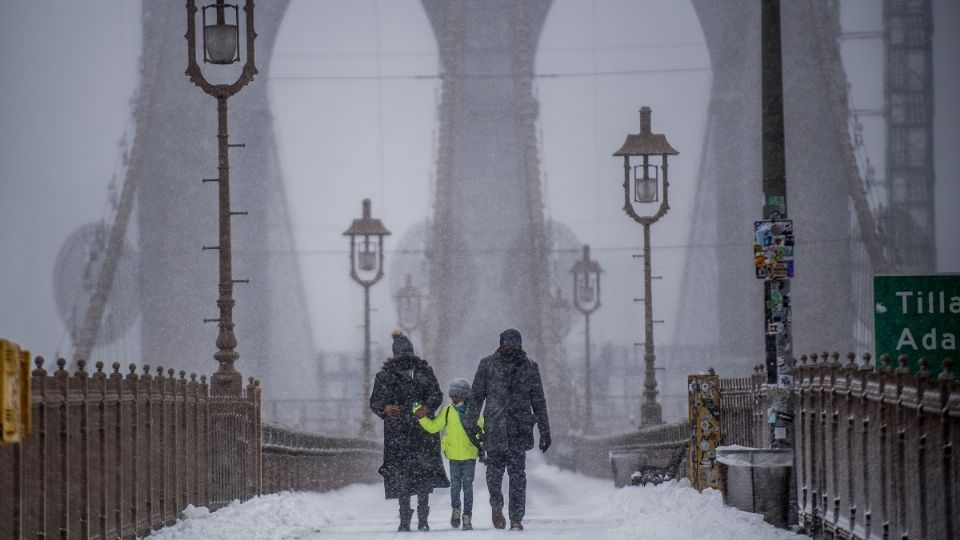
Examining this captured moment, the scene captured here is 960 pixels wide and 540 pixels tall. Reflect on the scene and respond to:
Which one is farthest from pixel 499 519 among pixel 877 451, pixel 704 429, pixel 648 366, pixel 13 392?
pixel 648 366

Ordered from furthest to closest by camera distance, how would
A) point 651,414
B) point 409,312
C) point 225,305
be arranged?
point 409,312
point 651,414
point 225,305

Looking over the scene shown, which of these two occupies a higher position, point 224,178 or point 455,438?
point 224,178

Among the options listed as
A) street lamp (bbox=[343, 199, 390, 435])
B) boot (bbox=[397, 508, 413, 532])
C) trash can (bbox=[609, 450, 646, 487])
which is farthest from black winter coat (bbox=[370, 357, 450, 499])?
street lamp (bbox=[343, 199, 390, 435])

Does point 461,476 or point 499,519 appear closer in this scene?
point 499,519

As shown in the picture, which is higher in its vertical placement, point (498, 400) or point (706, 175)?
point (706, 175)

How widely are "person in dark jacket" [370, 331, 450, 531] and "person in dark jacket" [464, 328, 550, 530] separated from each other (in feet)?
1.42

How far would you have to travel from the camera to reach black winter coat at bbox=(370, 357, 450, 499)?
42.6 feet

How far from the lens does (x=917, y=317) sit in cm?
964

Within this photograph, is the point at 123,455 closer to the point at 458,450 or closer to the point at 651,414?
the point at 458,450

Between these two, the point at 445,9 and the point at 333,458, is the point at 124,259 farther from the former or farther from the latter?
the point at 333,458

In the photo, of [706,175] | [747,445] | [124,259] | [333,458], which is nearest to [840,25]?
[706,175]

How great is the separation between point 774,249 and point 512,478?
109 inches

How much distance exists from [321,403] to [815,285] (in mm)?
17000

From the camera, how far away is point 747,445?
15.0m
